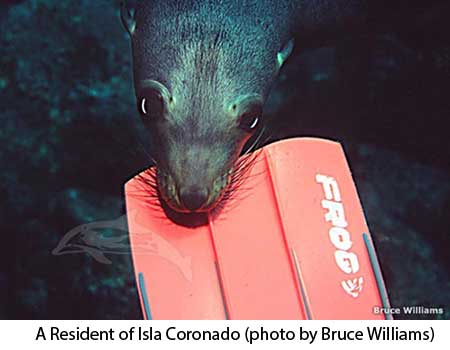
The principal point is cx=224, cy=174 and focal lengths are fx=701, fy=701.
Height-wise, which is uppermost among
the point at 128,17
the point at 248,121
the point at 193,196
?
the point at 128,17

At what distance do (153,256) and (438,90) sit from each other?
0.97m

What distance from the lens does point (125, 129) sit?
2.09m

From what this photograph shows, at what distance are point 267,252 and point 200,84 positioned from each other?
500mm

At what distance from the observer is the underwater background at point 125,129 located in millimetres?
1983

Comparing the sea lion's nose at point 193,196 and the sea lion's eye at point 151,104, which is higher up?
the sea lion's eye at point 151,104

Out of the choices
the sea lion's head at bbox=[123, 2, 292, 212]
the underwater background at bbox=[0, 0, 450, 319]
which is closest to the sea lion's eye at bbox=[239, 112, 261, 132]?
the sea lion's head at bbox=[123, 2, 292, 212]

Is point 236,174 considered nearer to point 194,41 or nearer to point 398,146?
point 194,41

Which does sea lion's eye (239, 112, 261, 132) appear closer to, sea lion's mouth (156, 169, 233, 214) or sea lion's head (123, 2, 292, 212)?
sea lion's head (123, 2, 292, 212)

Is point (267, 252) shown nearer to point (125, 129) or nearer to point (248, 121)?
point (248, 121)

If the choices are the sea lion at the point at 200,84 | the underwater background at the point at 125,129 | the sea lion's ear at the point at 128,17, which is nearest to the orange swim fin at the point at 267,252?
the sea lion at the point at 200,84

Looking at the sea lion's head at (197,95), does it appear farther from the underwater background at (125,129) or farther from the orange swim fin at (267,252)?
the underwater background at (125,129)

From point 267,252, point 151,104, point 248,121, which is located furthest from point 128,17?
point 267,252

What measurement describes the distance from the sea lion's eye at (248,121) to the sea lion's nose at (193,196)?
167mm

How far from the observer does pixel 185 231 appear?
171 cm
